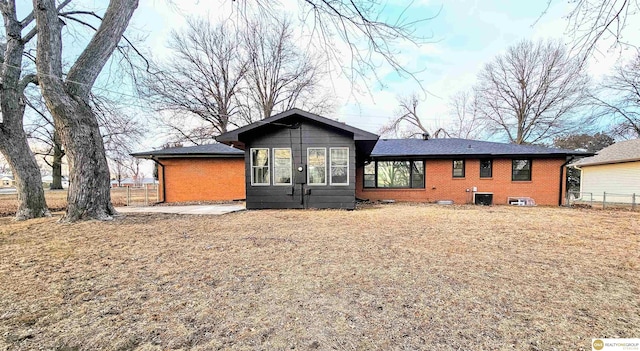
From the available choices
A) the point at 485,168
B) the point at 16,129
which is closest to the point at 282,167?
the point at 16,129

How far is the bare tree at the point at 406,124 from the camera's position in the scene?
23.4 m

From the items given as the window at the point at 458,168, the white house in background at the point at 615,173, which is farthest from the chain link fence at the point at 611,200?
the window at the point at 458,168

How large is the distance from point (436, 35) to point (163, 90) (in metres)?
10.1

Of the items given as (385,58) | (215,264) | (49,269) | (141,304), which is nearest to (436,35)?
(385,58)

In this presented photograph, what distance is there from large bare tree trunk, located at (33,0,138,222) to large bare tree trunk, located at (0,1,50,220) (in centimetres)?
151

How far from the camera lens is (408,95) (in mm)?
22312

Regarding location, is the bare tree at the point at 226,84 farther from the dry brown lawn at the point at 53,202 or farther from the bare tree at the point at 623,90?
the bare tree at the point at 623,90

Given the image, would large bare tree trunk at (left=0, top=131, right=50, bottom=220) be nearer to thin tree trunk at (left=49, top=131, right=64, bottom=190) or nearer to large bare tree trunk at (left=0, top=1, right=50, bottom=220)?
large bare tree trunk at (left=0, top=1, right=50, bottom=220)

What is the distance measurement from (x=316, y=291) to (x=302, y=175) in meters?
6.52

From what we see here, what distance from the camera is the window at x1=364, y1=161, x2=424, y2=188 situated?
12.1 m

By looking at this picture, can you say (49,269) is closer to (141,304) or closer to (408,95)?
(141,304)

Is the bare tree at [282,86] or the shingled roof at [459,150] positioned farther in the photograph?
the bare tree at [282,86]

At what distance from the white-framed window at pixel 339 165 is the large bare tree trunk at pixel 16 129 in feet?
27.6

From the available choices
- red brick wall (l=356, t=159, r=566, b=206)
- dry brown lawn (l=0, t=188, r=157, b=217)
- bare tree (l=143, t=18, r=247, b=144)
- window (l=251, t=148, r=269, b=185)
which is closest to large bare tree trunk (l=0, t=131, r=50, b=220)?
dry brown lawn (l=0, t=188, r=157, b=217)
